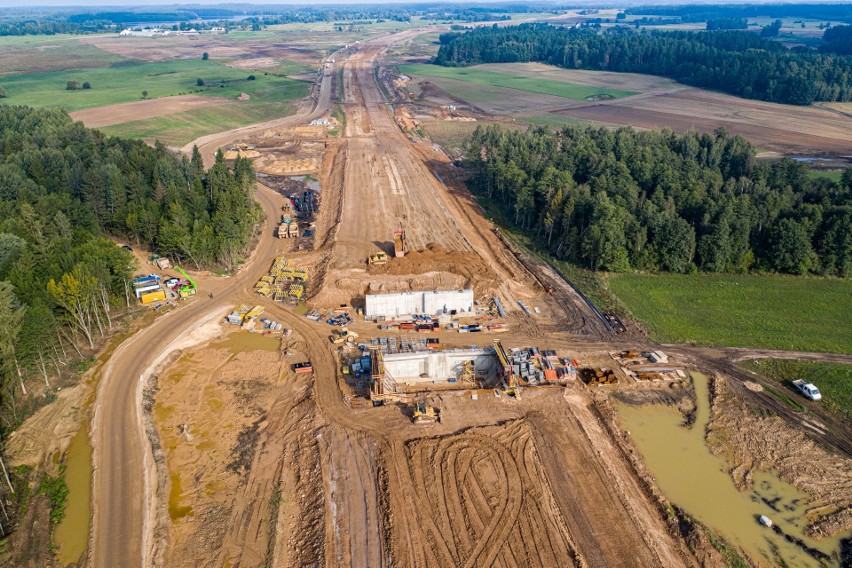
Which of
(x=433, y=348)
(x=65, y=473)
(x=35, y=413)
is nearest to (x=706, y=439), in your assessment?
(x=433, y=348)

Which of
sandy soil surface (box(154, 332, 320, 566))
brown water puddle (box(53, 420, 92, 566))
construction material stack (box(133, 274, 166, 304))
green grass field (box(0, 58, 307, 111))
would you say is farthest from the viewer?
green grass field (box(0, 58, 307, 111))

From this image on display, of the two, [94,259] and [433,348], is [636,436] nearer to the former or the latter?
[433,348]

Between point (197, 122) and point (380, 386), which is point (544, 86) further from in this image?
point (380, 386)

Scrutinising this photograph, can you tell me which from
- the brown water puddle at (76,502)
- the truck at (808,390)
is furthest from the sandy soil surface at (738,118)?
the brown water puddle at (76,502)

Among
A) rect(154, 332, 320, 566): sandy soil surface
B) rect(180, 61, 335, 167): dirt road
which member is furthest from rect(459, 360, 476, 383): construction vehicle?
rect(180, 61, 335, 167): dirt road

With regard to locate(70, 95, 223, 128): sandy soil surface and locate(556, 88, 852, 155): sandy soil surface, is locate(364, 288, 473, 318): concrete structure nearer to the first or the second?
locate(556, 88, 852, 155): sandy soil surface

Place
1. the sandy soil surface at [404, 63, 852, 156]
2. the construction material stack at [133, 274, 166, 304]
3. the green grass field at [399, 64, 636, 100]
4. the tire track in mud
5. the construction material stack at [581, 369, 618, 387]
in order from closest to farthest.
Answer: the tire track in mud → the construction material stack at [581, 369, 618, 387] → the construction material stack at [133, 274, 166, 304] → the sandy soil surface at [404, 63, 852, 156] → the green grass field at [399, 64, 636, 100]

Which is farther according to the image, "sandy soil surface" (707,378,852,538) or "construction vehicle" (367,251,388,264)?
"construction vehicle" (367,251,388,264)
